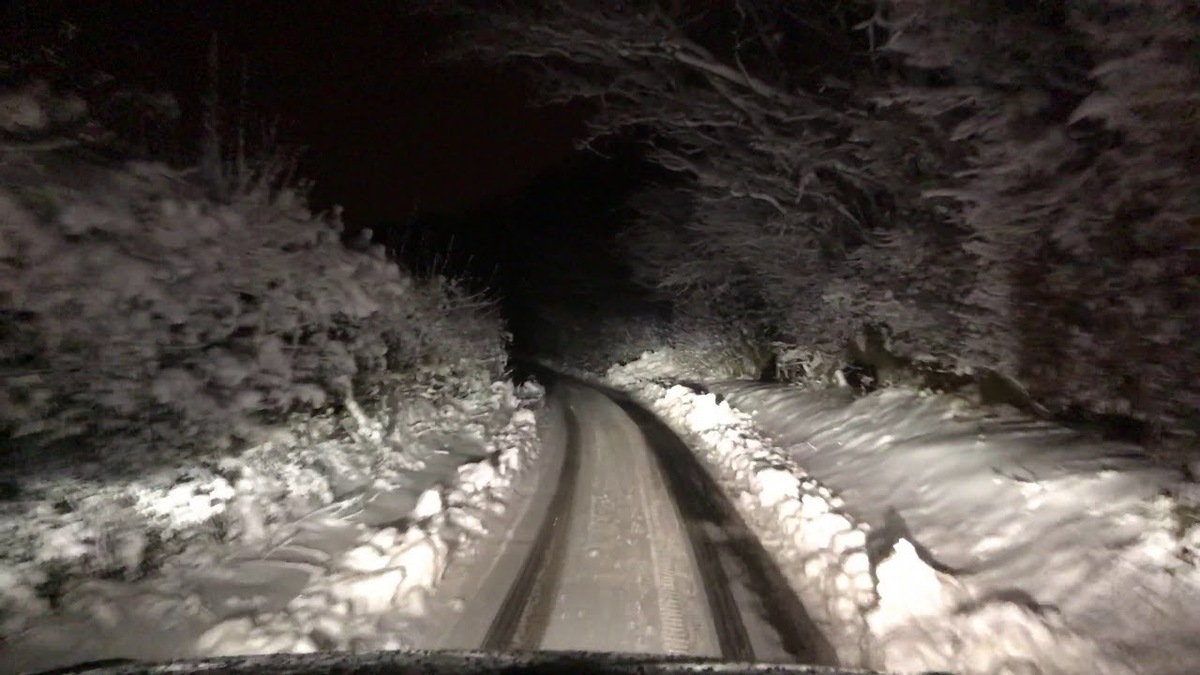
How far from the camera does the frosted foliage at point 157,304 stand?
15.5ft

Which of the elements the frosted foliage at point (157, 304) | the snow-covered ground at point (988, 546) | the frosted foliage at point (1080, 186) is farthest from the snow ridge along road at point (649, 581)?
the frosted foliage at point (157, 304)

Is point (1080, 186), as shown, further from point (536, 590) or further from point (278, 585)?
point (278, 585)

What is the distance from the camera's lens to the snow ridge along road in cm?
468

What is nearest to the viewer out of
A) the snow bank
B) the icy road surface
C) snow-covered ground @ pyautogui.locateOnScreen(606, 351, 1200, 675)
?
snow-covered ground @ pyautogui.locateOnScreen(606, 351, 1200, 675)

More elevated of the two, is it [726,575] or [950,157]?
[950,157]

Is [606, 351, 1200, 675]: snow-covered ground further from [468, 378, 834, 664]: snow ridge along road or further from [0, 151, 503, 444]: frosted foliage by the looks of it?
[0, 151, 503, 444]: frosted foliage

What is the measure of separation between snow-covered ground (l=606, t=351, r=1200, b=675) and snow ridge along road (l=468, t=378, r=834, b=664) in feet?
1.04

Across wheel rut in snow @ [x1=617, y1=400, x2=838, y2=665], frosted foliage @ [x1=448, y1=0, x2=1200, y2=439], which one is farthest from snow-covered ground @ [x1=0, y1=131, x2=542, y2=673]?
frosted foliage @ [x1=448, y1=0, x2=1200, y2=439]

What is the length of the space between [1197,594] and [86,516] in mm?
7569

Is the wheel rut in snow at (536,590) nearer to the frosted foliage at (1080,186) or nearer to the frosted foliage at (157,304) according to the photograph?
the frosted foliage at (157,304)

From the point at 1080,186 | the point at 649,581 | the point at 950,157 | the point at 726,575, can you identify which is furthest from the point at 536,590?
the point at 950,157

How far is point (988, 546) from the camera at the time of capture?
5711mm

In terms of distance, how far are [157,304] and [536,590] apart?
153 inches

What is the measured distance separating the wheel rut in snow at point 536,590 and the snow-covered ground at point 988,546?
1989 millimetres
